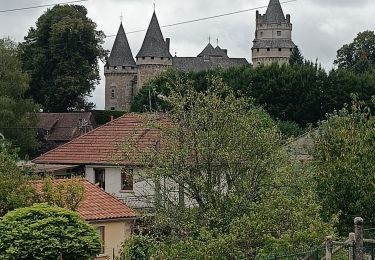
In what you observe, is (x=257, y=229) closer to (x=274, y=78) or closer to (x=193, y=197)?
(x=193, y=197)

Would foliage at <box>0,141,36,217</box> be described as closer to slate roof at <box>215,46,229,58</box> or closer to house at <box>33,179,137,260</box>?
house at <box>33,179,137,260</box>

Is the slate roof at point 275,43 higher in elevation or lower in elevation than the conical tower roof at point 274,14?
lower

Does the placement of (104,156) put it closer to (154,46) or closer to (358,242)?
(358,242)

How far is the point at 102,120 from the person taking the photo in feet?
281

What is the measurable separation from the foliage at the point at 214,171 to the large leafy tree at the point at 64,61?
2216 inches

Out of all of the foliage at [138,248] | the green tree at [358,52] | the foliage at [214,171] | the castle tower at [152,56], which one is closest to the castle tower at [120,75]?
the castle tower at [152,56]

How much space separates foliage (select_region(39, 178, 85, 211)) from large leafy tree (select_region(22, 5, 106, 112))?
175ft

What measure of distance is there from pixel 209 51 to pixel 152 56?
9.26m

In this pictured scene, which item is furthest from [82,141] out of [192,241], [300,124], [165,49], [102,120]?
[165,49]

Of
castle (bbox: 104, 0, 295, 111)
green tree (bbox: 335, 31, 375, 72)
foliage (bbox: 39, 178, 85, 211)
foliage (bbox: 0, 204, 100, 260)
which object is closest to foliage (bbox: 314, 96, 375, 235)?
foliage (bbox: 0, 204, 100, 260)

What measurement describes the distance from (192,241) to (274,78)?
157 ft

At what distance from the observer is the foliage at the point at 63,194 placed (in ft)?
77.7

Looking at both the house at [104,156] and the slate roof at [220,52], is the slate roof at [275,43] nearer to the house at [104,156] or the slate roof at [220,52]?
the slate roof at [220,52]

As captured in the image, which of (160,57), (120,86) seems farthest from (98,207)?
(120,86)
